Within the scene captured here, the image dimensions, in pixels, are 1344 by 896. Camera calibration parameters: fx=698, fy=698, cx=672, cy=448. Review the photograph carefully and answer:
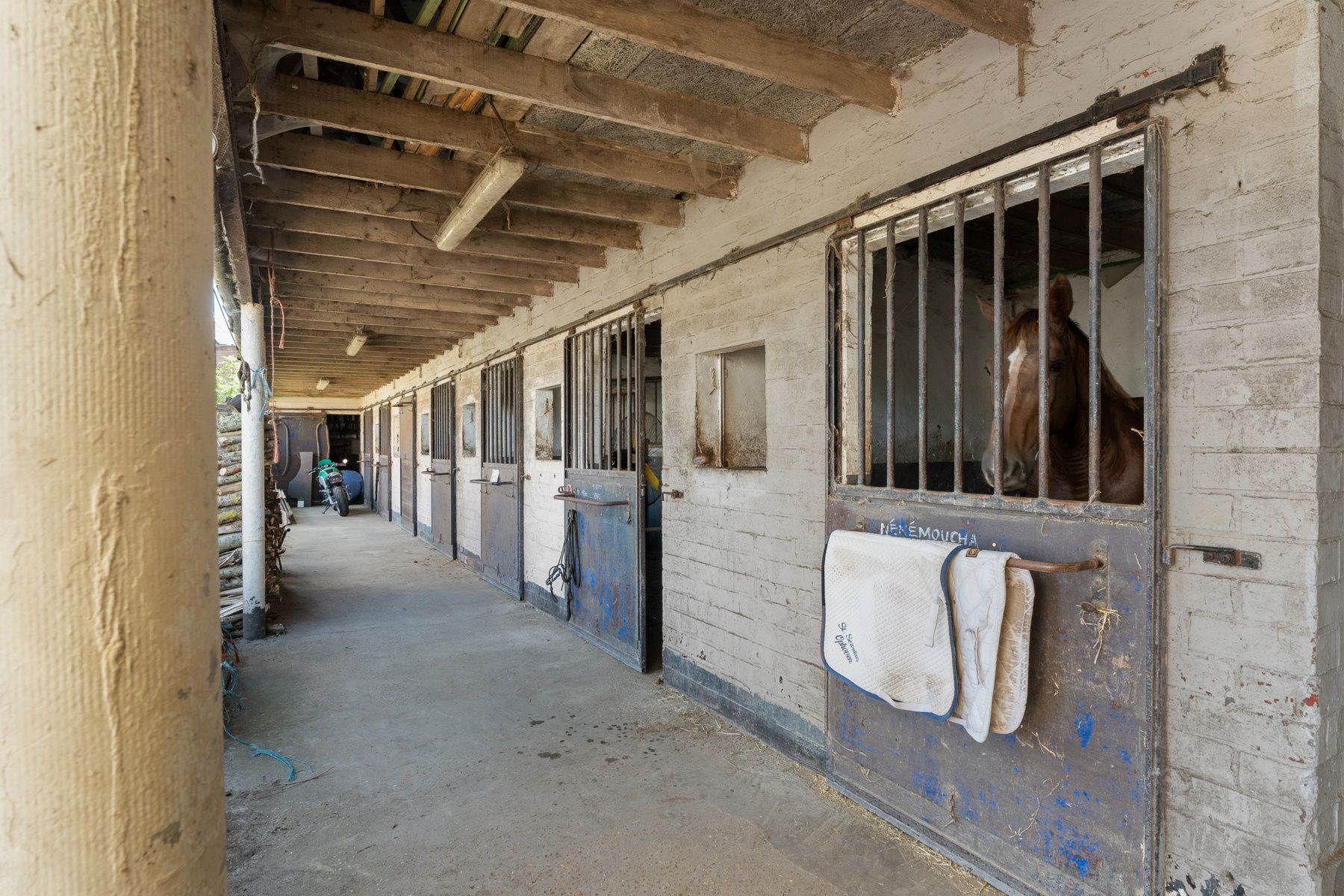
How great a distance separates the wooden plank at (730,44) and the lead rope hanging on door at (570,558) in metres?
3.59

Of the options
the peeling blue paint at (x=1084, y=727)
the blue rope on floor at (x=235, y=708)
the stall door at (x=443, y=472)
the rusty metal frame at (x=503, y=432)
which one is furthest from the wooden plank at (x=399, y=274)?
the peeling blue paint at (x=1084, y=727)

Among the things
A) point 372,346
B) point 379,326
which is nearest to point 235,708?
point 379,326

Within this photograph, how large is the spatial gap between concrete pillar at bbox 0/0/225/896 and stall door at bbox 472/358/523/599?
582cm

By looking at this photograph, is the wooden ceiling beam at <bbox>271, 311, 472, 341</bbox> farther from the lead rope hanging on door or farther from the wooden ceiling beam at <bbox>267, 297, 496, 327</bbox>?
the lead rope hanging on door

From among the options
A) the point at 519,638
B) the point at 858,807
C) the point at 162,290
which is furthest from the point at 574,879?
the point at 519,638

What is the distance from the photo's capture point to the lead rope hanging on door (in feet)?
17.5

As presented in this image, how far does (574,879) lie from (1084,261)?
418 centimetres

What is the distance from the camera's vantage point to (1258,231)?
168cm

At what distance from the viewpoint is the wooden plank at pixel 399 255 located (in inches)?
174

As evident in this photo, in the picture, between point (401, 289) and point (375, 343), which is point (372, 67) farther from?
point (375, 343)

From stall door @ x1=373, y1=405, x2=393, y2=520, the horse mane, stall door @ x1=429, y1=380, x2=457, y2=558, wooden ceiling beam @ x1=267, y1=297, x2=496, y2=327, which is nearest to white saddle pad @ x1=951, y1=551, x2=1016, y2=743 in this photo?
the horse mane

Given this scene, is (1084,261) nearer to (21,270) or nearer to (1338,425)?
(1338,425)

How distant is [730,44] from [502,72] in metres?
0.80

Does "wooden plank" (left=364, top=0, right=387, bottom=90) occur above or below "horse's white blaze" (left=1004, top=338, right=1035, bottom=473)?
above
